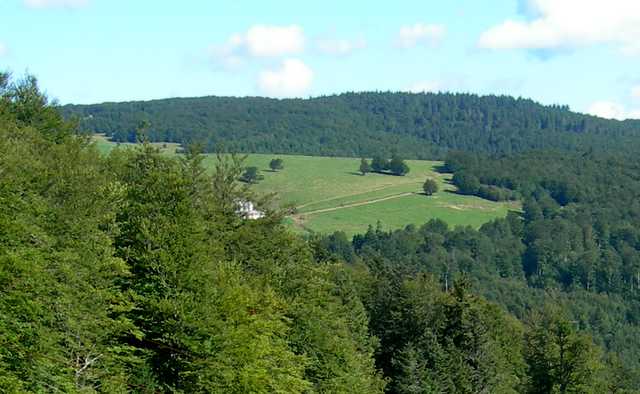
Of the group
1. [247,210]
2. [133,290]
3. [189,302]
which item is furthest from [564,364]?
[133,290]

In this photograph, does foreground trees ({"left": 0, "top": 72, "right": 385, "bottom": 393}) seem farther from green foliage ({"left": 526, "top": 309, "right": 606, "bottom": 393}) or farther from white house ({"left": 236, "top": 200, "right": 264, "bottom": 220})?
green foliage ({"left": 526, "top": 309, "right": 606, "bottom": 393})

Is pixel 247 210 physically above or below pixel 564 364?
above

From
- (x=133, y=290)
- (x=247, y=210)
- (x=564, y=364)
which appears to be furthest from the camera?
(x=564, y=364)

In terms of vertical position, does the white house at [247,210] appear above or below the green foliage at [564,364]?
above

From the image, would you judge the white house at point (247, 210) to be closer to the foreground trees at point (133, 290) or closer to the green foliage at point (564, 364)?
the foreground trees at point (133, 290)

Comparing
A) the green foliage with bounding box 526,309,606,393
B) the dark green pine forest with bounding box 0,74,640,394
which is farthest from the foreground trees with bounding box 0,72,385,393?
the green foliage with bounding box 526,309,606,393

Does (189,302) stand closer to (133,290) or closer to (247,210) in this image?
(133,290)

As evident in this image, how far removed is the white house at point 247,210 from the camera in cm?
5012

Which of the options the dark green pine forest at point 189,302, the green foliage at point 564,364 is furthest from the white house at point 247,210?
the green foliage at point 564,364

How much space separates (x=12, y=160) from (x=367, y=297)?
171ft

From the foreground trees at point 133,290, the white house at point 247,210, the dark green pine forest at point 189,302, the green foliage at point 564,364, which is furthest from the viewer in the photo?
the green foliage at point 564,364

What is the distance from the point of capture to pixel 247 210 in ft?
167

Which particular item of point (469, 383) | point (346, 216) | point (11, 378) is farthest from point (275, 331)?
point (346, 216)

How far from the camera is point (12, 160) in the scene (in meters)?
32.6
